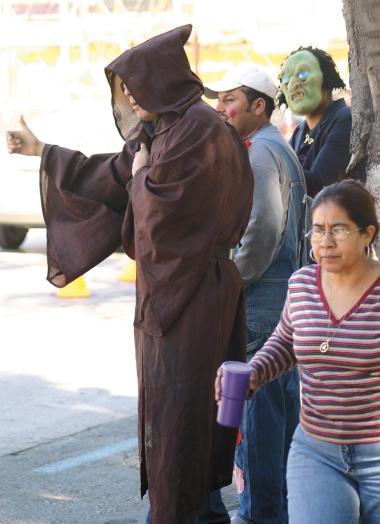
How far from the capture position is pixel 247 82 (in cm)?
498

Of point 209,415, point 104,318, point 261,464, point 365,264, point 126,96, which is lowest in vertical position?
point 104,318

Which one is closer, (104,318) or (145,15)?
(104,318)

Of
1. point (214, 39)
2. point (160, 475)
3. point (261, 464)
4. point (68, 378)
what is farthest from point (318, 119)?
point (214, 39)

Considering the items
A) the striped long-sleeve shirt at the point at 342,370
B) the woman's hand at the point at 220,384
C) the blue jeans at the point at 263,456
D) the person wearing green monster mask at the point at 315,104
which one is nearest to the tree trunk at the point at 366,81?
the striped long-sleeve shirt at the point at 342,370

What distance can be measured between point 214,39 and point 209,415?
1742 cm

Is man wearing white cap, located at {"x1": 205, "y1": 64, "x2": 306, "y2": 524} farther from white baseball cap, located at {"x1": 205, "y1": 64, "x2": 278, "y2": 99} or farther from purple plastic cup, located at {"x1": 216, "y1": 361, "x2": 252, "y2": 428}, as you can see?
purple plastic cup, located at {"x1": 216, "y1": 361, "x2": 252, "y2": 428}

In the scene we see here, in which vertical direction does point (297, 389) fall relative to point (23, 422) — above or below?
above

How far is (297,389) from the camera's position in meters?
5.01

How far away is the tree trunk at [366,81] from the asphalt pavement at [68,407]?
1.98m

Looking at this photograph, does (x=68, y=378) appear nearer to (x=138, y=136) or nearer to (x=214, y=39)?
(x=138, y=136)

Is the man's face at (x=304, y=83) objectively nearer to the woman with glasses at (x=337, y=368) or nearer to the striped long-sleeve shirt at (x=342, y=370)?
the woman with glasses at (x=337, y=368)

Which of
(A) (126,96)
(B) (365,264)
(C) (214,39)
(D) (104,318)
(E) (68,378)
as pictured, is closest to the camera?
(B) (365,264)

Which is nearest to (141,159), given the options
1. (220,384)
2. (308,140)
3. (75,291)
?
(220,384)

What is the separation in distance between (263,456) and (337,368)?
5.40ft
